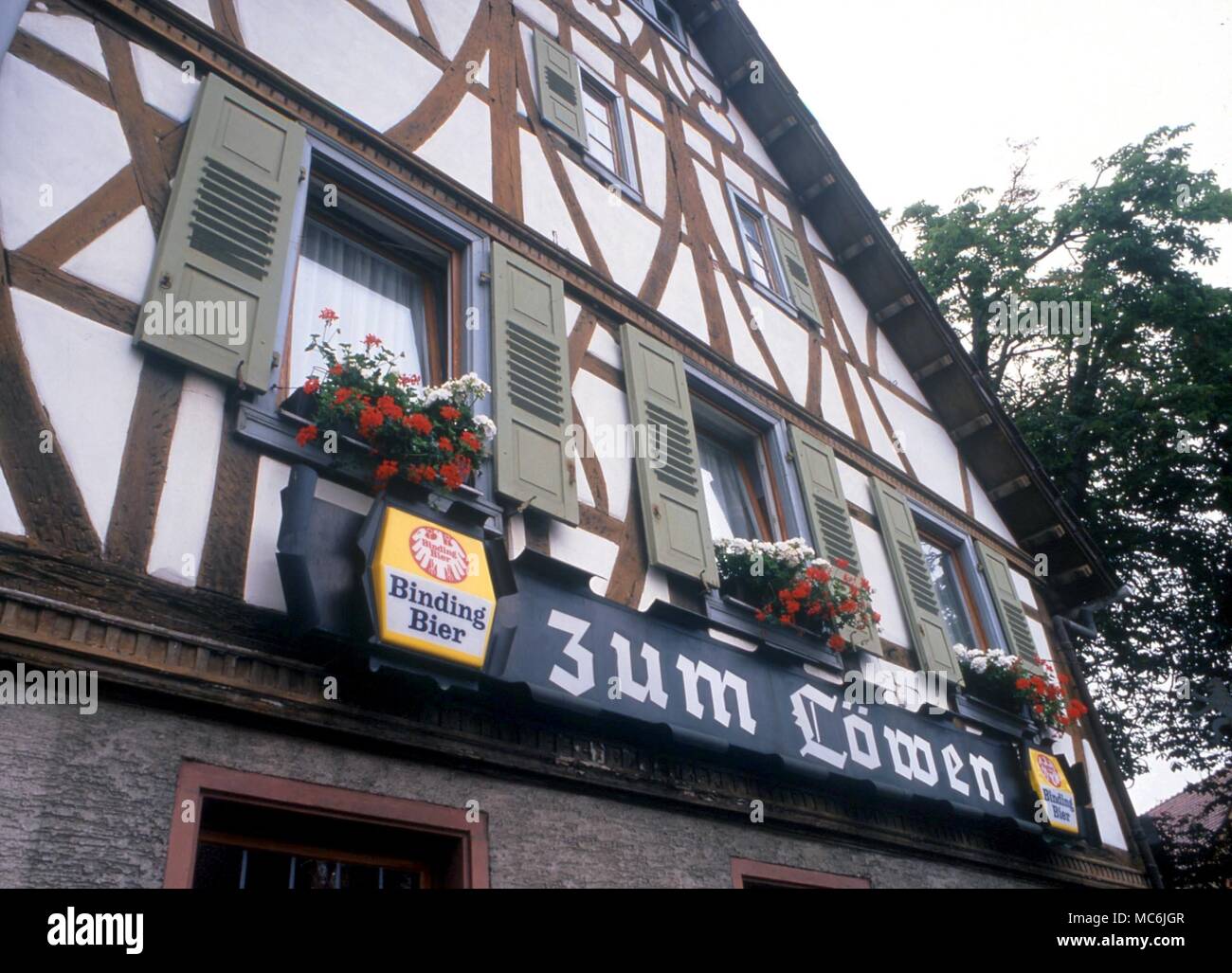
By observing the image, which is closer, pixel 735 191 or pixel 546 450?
pixel 546 450

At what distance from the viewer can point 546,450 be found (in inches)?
217

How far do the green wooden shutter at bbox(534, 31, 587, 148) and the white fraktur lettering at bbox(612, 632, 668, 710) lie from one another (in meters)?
3.79

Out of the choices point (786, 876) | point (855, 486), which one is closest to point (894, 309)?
point (855, 486)

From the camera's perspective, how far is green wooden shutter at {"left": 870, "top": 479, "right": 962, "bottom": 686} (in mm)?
7699

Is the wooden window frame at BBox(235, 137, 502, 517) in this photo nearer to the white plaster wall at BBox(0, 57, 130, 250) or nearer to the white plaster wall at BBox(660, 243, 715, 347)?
the white plaster wall at BBox(0, 57, 130, 250)

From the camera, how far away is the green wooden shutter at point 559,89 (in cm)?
737

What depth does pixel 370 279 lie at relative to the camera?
5773 mm

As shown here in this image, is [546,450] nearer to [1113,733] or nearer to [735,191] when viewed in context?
[735,191]

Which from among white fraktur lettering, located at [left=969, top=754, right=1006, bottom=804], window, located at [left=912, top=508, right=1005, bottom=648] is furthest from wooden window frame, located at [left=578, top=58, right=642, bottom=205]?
white fraktur lettering, located at [left=969, top=754, right=1006, bottom=804]

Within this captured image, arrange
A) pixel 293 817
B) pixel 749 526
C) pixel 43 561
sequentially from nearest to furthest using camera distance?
pixel 43 561 → pixel 293 817 → pixel 749 526

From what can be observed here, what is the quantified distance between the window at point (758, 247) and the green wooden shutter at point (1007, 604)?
2821 millimetres
